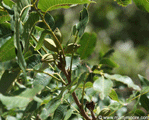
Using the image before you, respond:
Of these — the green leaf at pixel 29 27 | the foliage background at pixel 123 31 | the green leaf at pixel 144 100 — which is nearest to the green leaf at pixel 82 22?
the green leaf at pixel 29 27

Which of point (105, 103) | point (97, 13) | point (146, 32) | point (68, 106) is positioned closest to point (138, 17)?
point (146, 32)

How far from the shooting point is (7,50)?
0.68 m

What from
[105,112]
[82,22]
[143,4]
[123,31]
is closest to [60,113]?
[105,112]

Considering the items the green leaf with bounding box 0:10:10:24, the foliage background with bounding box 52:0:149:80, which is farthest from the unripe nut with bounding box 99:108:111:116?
the foliage background with bounding box 52:0:149:80

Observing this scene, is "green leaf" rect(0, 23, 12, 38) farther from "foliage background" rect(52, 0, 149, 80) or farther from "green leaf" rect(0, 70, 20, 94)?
"foliage background" rect(52, 0, 149, 80)

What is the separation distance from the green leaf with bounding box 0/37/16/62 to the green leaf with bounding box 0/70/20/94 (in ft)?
0.18

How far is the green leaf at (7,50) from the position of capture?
668 mm

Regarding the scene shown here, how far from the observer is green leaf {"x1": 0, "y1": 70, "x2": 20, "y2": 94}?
617 millimetres

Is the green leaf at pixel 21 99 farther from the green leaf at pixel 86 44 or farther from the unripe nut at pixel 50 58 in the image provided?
the green leaf at pixel 86 44

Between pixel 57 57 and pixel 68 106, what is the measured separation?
208 mm

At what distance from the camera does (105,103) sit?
1.06 m

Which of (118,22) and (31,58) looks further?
(118,22)

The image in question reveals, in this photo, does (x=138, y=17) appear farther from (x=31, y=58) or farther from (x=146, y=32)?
(x=31, y=58)

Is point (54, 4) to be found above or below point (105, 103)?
above
